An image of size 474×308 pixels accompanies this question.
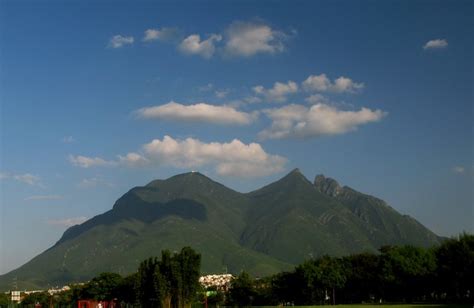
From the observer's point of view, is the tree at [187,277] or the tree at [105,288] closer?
the tree at [187,277]

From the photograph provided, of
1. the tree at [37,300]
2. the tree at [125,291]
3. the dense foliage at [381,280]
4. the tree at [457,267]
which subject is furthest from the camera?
the tree at [37,300]

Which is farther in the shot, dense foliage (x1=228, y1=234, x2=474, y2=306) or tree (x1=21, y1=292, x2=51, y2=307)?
tree (x1=21, y1=292, x2=51, y2=307)

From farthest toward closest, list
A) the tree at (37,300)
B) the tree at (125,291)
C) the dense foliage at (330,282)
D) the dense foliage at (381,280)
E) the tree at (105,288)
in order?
1. the tree at (37,300)
2. the tree at (105,288)
3. the tree at (125,291)
4. the dense foliage at (381,280)
5. the dense foliage at (330,282)

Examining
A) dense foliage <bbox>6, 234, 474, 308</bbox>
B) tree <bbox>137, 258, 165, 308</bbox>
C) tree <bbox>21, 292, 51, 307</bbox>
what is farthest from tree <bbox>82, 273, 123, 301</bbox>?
tree <bbox>137, 258, 165, 308</bbox>

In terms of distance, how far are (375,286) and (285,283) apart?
755 inches

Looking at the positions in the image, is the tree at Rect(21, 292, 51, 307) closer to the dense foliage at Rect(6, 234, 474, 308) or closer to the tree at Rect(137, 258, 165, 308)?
the dense foliage at Rect(6, 234, 474, 308)

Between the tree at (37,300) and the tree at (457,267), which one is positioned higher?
the tree at (457,267)

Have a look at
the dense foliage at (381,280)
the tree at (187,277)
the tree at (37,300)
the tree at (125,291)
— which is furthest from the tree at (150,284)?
the tree at (37,300)

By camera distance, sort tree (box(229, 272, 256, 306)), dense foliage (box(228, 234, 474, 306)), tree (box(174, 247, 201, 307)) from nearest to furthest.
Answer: tree (box(174, 247, 201, 307)), dense foliage (box(228, 234, 474, 306)), tree (box(229, 272, 256, 306))

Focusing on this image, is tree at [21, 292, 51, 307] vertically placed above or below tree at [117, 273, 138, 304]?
below

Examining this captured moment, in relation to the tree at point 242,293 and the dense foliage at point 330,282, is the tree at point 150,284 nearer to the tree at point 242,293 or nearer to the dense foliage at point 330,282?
the dense foliage at point 330,282

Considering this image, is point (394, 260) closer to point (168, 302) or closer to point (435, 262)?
point (435, 262)

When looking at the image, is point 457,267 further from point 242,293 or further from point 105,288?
point 105,288

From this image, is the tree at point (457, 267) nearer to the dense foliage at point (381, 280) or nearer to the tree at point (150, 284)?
the dense foliage at point (381, 280)
